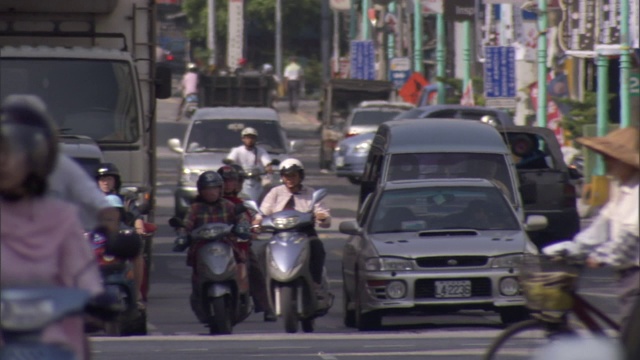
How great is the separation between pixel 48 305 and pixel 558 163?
15732 millimetres

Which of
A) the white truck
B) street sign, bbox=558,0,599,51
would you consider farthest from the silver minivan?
street sign, bbox=558,0,599,51

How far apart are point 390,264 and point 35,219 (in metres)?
7.97

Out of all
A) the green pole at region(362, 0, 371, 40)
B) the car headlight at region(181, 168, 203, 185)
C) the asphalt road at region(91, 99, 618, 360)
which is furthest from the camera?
the green pole at region(362, 0, 371, 40)

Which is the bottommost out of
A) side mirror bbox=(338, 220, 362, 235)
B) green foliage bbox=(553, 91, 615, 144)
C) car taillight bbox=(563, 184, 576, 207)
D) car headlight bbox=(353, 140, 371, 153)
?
car headlight bbox=(353, 140, 371, 153)

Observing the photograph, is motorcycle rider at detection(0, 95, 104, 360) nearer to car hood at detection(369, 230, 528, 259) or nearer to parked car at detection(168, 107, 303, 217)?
car hood at detection(369, 230, 528, 259)

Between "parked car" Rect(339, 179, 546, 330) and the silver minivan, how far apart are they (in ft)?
7.65

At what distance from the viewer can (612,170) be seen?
770 centimetres

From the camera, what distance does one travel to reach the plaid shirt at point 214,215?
→ 514 inches

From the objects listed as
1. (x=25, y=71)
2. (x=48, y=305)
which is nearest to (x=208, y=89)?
(x=25, y=71)

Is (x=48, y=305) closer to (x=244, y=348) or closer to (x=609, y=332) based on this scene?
(x=609, y=332)

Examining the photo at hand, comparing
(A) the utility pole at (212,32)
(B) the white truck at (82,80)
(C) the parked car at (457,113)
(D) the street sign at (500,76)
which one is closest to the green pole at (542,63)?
(D) the street sign at (500,76)

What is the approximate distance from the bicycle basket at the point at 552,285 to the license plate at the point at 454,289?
5.59 metres

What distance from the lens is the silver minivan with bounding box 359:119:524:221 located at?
17.2 m

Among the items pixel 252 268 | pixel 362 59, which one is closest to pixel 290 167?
pixel 252 268
